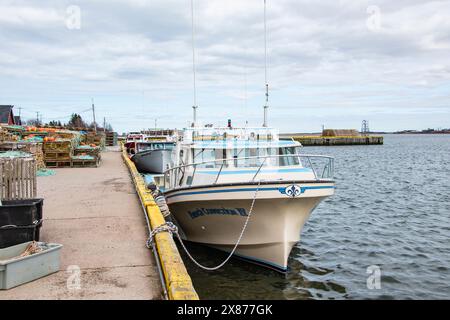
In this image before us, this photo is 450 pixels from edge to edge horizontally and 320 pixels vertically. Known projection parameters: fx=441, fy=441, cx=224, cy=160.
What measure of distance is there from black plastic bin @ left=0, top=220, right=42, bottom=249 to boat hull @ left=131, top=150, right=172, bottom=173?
20.6 meters

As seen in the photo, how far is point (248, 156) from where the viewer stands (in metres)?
11.6

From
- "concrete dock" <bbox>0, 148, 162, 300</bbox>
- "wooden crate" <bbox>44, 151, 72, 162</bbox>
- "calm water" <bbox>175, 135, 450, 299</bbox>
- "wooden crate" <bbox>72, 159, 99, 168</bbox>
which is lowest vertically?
"calm water" <bbox>175, 135, 450, 299</bbox>

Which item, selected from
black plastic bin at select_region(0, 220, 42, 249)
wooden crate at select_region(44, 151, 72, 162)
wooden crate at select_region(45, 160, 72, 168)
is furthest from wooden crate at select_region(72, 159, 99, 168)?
black plastic bin at select_region(0, 220, 42, 249)

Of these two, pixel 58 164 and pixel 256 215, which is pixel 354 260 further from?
pixel 58 164

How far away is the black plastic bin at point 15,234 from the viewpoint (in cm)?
605

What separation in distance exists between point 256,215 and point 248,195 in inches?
25.2

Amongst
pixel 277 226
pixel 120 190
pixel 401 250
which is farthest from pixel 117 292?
pixel 401 250

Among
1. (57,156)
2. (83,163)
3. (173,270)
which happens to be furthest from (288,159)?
(57,156)

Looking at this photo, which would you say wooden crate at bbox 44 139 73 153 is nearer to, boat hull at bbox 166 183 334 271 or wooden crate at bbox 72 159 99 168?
wooden crate at bbox 72 159 99 168

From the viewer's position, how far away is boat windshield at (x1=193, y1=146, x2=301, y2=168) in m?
11.1
